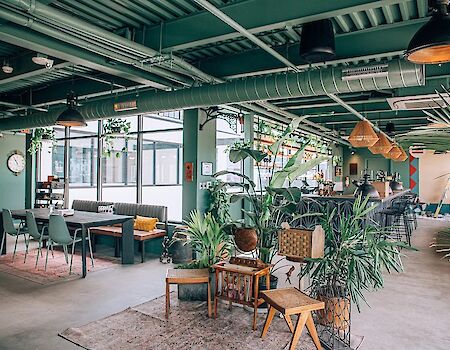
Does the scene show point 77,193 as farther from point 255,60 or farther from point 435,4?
point 435,4

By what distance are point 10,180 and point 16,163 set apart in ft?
1.60

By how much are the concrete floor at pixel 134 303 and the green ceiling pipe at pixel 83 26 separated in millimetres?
A: 2839

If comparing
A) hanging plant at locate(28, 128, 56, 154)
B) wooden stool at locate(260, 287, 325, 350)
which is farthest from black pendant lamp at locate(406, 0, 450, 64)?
→ hanging plant at locate(28, 128, 56, 154)

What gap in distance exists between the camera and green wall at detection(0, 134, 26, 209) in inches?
387

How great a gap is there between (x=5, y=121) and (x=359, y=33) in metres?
7.56

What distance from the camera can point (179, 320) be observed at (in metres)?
3.88

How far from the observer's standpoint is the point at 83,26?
3.20 m

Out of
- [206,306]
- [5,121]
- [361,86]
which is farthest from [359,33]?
[5,121]

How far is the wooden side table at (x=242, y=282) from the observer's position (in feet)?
12.1

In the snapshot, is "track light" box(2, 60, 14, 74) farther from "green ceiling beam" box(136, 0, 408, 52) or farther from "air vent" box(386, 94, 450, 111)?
"air vent" box(386, 94, 450, 111)

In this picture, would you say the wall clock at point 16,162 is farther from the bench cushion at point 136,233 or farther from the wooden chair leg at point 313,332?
the wooden chair leg at point 313,332

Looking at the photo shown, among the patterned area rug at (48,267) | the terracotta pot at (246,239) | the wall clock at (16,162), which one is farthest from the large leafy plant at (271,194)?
the wall clock at (16,162)

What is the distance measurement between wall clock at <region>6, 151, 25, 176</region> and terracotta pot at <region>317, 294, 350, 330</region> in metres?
9.35

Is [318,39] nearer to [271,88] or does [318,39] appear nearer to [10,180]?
[271,88]
